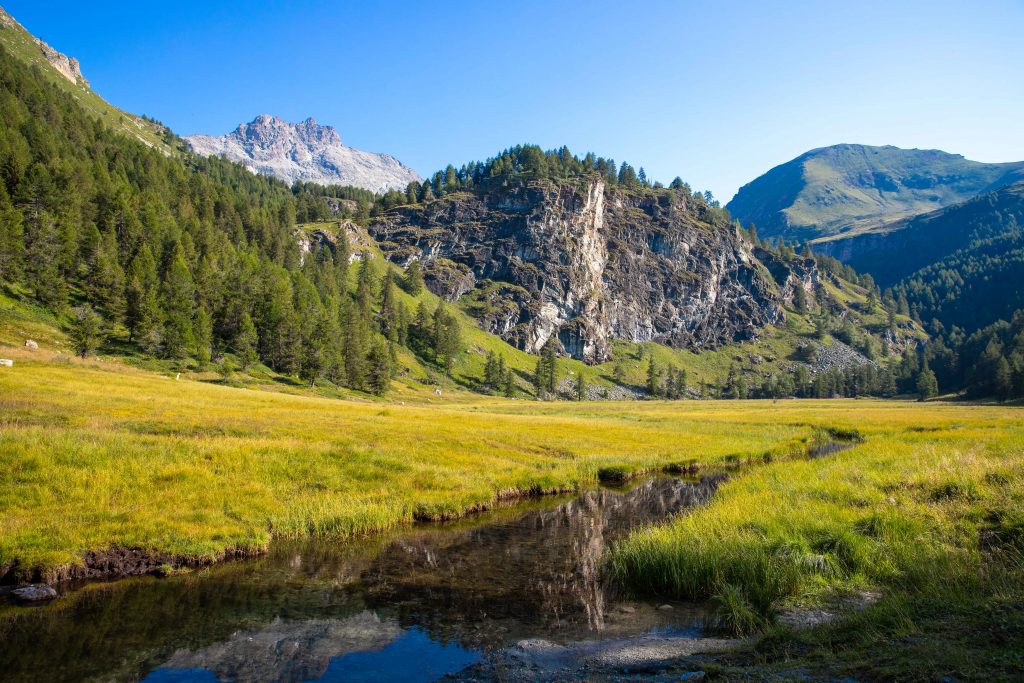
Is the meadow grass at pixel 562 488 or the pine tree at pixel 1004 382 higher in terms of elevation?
the pine tree at pixel 1004 382

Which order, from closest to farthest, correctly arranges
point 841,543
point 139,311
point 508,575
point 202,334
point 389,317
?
point 841,543 → point 508,575 → point 139,311 → point 202,334 → point 389,317

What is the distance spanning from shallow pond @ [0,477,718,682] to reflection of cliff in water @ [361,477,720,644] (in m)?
0.07

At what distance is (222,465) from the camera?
84.6ft

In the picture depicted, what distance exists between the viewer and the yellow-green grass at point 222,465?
1908 cm

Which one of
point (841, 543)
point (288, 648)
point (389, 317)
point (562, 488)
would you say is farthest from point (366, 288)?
point (841, 543)

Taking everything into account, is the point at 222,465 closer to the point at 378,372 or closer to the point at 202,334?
the point at 202,334

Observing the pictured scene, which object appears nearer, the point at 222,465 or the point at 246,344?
the point at 222,465

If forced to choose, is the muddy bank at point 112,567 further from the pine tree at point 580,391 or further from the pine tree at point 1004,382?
the pine tree at point 1004,382

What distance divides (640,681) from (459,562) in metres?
10.6

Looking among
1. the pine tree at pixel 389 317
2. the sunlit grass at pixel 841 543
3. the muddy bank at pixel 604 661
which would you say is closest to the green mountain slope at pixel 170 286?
the pine tree at pixel 389 317

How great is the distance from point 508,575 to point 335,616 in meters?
6.06

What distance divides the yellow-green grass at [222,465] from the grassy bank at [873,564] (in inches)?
536

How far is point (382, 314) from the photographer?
551 feet

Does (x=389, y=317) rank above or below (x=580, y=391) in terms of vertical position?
above
